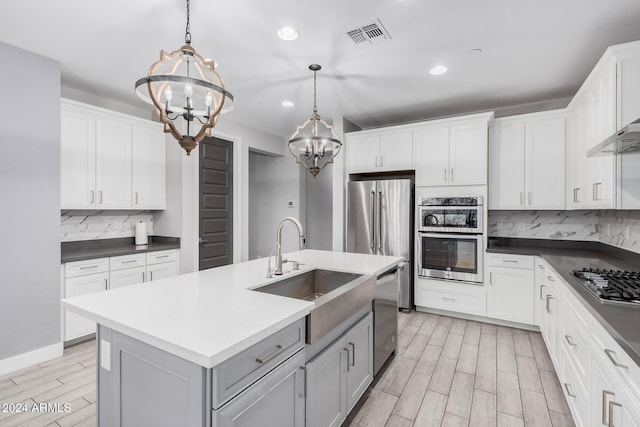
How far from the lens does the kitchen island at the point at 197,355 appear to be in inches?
42.1

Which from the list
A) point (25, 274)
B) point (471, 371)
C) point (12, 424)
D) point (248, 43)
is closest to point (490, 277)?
point (471, 371)

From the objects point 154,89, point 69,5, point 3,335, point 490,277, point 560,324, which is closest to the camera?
point 154,89

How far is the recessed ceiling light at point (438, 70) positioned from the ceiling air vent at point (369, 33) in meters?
0.79

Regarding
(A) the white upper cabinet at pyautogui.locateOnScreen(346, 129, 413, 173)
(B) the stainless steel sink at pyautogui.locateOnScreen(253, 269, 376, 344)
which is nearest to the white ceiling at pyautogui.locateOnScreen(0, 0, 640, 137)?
(A) the white upper cabinet at pyautogui.locateOnScreen(346, 129, 413, 173)

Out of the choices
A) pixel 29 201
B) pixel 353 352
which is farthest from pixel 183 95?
pixel 29 201

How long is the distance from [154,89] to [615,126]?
2967mm

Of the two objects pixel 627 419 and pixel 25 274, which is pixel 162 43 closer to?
pixel 25 274

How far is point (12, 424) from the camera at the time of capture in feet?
6.49

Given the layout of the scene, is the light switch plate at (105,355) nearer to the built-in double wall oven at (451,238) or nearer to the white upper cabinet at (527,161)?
the built-in double wall oven at (451,238)

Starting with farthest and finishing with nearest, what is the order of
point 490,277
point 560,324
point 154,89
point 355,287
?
point 490,277 → point 560,324 → point 355,287 → point 154,89

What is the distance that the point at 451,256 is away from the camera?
12.7 feet

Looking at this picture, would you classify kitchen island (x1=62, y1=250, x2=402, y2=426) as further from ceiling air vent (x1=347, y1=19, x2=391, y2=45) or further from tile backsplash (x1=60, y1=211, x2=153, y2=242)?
tile backsplash (x1=60, y1=211, x2=153, y2=242)

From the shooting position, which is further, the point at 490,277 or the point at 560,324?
the point at 490,277

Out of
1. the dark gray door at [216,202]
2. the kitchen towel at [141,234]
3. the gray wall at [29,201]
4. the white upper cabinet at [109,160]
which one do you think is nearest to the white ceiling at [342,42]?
the gray wall at [29,201]
